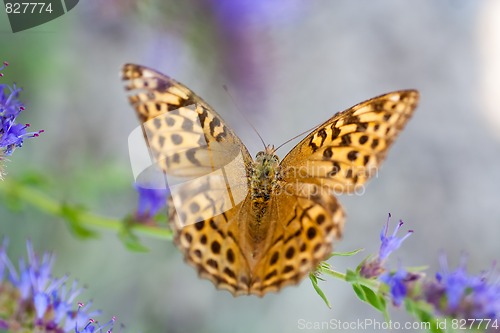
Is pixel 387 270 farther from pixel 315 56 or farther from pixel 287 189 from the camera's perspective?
pixel 315 56

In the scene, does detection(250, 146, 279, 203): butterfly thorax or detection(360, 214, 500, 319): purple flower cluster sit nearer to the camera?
detection(360, 214, 500, 319): purple flower cluster

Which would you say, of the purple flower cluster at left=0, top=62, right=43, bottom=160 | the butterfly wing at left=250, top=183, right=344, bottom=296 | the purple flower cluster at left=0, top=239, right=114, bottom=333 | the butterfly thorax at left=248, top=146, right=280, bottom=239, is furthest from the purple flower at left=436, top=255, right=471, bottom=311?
the purple flower cluster at left=0, top=62, right=43, bottom=160

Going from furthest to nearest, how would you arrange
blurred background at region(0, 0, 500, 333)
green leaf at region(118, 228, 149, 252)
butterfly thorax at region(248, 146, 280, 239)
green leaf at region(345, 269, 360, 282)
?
1. blurred background at region(0, 0, 500, 333)
2. green leaf at region(118, 228, 149, 252)
3. butterfly thorax at region(248, 146, 280, 239)
4. green leaf at region(345, 269, 360, 282)

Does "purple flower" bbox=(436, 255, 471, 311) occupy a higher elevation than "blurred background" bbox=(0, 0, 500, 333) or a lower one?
lower

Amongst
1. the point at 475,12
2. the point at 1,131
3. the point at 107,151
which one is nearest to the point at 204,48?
the point at 107,151

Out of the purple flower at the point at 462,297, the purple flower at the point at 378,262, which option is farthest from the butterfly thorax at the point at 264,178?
the purple flower at the point at 462,297

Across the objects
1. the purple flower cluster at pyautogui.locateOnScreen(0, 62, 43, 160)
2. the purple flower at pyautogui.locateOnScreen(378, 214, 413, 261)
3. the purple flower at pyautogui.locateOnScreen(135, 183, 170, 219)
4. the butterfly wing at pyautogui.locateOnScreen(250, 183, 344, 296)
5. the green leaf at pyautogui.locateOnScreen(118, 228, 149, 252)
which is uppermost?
the purple flower cluster at pyautogui.locateOnScreen(0, 62, 43, 160)

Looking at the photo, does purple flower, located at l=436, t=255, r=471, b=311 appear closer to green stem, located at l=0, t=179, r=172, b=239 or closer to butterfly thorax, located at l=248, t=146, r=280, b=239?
butterfly thorax, located at l=248, t=146, r=280, b=239

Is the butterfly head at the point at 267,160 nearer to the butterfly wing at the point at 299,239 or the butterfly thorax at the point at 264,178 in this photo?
the butterfly thorax at the point at 264,178
